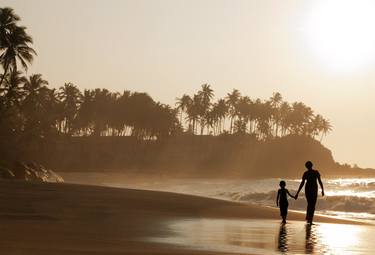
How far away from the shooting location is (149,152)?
137750 millimetres

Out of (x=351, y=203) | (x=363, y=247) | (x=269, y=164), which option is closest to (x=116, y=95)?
(x=269, y=164)

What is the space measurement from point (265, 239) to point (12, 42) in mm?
44156

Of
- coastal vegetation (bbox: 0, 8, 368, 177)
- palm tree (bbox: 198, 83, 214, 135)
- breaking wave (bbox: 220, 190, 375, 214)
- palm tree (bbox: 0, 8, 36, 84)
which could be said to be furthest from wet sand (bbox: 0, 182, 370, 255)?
palm tree (bbox: 198, 83, 214, 135)

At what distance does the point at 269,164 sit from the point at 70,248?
13915 cm

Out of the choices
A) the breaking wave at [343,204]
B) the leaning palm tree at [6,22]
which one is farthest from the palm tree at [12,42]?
the breaking wave at [343,204]

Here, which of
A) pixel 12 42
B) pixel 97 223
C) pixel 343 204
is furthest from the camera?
pixel 12 42

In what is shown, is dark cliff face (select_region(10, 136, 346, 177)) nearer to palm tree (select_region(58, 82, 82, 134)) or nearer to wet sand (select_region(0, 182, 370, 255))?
palm tree (select_region(58, 82, 82, 134))

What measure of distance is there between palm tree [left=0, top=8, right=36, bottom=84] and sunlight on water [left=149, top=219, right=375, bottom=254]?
39689 mm

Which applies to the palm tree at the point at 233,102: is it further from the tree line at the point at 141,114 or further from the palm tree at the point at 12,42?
the palm tree at the point at 12,42

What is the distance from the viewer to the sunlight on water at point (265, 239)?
11.2 meters

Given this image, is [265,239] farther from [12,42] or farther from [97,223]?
[12,42]

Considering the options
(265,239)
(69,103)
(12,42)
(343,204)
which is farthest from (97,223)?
(69,103)

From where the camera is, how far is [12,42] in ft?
172

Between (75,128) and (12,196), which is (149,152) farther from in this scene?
(12,196)
